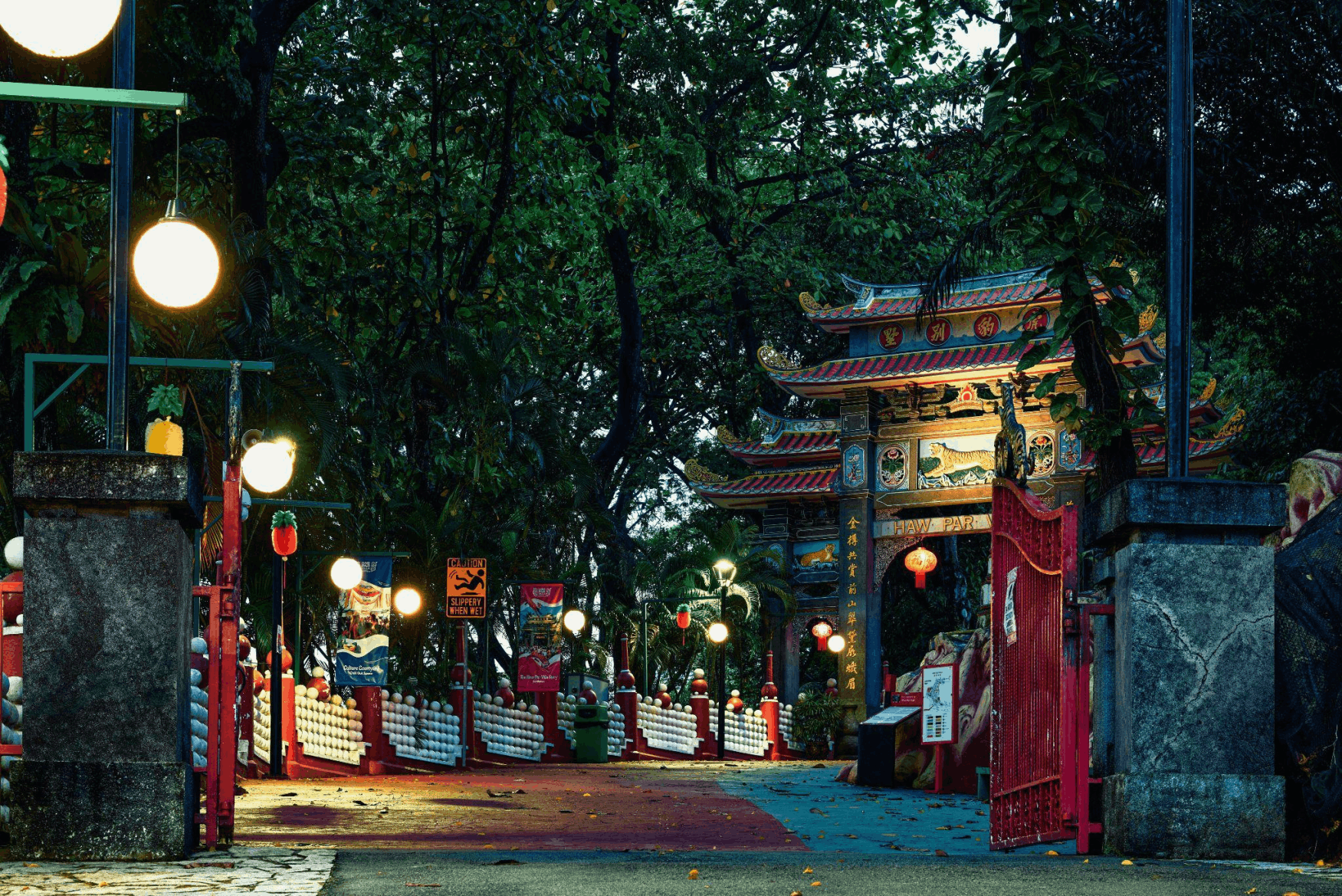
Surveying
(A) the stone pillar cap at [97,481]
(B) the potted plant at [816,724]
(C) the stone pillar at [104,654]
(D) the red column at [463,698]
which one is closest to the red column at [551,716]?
(D) the red column at [463,698]

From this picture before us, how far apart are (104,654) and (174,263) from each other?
2.12m

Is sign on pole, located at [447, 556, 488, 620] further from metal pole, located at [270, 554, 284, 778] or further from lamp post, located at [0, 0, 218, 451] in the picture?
lamp post, located at [0, 0, 218, 451]

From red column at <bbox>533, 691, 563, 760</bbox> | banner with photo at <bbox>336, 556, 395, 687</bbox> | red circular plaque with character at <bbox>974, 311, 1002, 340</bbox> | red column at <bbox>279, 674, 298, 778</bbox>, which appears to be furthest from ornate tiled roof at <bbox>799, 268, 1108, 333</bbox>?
red column at <bbox>279, 674, 298, 778</bbox>

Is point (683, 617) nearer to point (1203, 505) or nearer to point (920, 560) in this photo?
point (920, 560)

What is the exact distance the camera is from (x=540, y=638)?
23859 mm

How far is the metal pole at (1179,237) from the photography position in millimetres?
7941

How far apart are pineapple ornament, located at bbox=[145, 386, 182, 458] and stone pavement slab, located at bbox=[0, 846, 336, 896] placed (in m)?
5.10

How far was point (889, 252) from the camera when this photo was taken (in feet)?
110

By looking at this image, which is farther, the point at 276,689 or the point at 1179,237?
the point at 276,689

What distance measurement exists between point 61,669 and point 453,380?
13140 millimetres

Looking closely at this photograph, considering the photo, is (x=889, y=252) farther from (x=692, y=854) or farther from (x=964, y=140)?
(x=692, y=854)

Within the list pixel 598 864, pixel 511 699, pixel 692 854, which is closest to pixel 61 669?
pixel 598 864

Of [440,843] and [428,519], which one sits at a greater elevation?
[428,519]

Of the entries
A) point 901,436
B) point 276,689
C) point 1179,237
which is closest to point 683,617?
point 901,436
